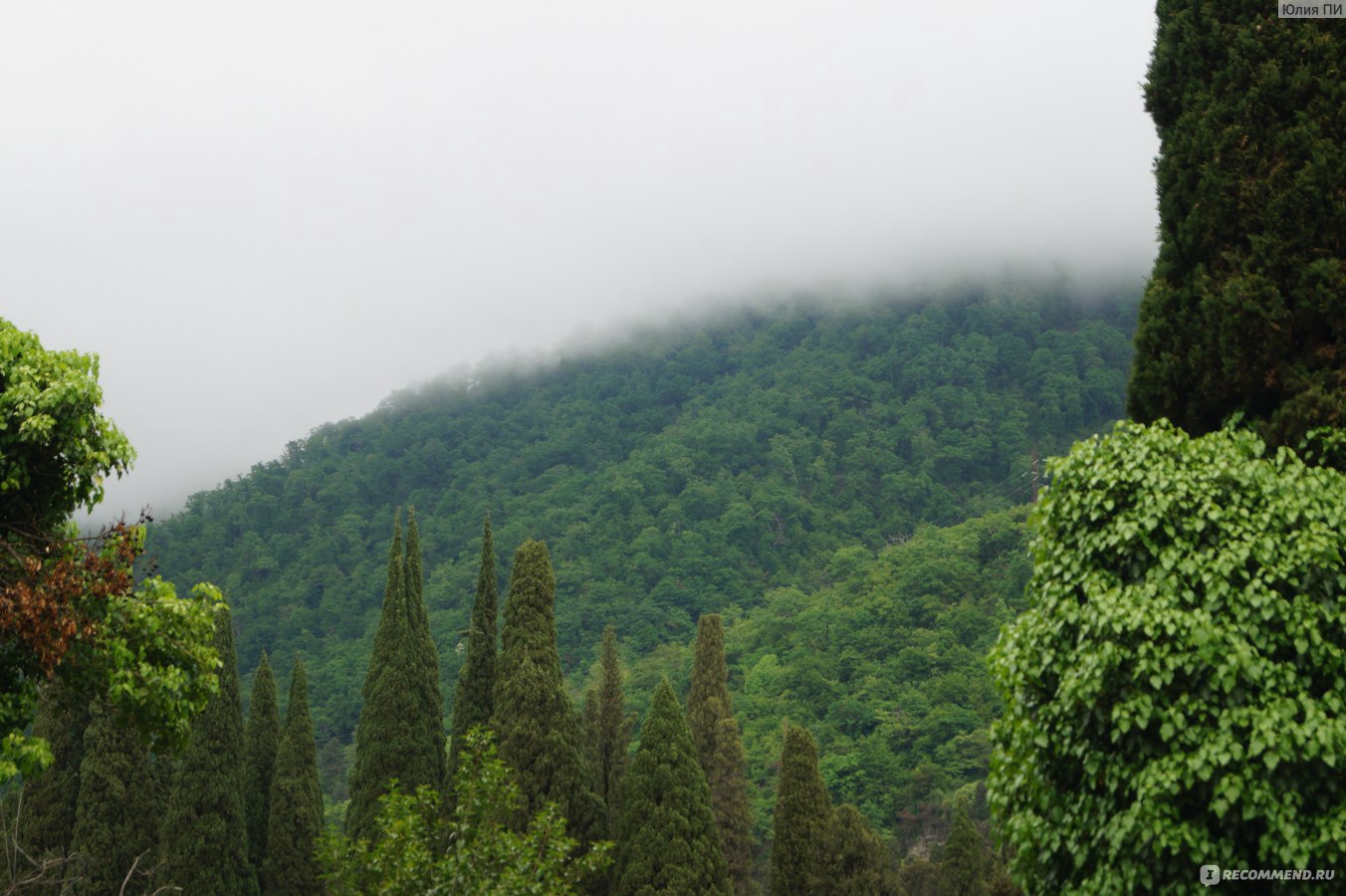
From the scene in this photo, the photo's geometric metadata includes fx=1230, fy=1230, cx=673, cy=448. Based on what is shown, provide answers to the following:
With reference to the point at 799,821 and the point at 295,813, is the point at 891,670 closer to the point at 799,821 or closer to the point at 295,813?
the point at 799,821

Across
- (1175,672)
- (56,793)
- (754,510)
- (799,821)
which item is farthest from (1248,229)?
(754,510)

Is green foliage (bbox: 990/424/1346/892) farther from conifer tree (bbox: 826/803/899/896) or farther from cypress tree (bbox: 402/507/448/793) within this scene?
cypress tree (bbox: 402/507/448/793)

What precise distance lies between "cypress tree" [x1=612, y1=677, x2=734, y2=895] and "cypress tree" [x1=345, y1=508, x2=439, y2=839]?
5.90 meters

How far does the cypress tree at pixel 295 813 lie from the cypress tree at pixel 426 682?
10.7 feet

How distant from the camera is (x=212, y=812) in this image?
2759cm

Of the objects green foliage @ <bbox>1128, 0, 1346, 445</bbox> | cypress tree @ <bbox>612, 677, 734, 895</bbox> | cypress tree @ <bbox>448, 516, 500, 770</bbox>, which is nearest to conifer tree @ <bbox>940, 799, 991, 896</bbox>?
cypress tree @ <bbox>612, 677, 734, 895</bbox>

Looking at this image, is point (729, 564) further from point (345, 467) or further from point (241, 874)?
point (241, 874)

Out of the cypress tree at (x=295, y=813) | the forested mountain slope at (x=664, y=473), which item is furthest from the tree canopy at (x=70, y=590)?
the forested mountain slope at (x=664, y=473)

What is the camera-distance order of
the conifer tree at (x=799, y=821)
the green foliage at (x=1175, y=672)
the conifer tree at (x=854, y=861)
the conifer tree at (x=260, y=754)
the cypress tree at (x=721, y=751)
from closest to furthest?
the green foliage at (x=1175, y=672) < the conifer tree at (x=854, y=861) < the conifer tree at (x=799, y=821) < the conifer tree at (x=260, y=754) < the cypress tree at (x=721, y=751)

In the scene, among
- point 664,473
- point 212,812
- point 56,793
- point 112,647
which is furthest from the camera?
point 664,473

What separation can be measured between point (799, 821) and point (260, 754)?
49.3 ft

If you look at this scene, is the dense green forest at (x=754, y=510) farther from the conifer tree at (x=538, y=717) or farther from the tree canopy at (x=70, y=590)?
the tree canopy at (x=70, y=590)

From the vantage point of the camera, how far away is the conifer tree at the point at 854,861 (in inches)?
992

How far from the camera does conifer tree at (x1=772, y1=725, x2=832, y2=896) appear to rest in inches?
1020
